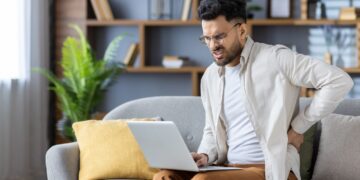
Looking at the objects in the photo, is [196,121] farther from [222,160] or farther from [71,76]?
[71,76]

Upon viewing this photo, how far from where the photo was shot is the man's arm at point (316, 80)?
2736 millimetres

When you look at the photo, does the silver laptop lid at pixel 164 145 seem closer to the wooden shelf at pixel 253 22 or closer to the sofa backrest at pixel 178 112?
the sofa backrest at pixel 178 112

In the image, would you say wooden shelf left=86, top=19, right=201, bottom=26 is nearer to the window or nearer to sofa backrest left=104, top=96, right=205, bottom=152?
the window

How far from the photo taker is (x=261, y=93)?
287cm

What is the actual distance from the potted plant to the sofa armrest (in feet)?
6.29

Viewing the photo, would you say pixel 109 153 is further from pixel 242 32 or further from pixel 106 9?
pixel 106 9

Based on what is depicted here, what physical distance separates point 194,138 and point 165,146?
100 cm

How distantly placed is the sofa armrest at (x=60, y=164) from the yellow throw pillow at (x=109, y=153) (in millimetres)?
62

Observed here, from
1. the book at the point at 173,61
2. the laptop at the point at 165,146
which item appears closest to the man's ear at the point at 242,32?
the laptop at the point at 165,146

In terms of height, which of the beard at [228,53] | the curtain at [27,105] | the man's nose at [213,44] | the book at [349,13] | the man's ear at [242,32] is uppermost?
the book at [349,13]

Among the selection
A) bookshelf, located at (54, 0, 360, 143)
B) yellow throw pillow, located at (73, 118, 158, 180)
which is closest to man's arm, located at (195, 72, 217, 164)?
yellow throw pillow, located at (73, 118, 158, 180)

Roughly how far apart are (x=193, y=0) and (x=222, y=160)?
2.85 m

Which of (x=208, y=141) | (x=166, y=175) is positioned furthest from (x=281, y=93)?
(x=166, y=175)

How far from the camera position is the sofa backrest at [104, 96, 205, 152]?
12.1 feet
